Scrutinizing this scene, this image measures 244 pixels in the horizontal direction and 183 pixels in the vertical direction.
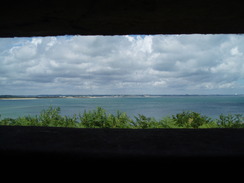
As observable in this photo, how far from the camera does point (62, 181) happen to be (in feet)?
3.51

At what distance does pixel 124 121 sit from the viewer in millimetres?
5398

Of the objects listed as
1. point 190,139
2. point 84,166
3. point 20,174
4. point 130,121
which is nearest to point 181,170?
point 190,139
